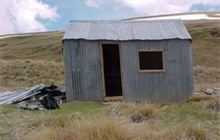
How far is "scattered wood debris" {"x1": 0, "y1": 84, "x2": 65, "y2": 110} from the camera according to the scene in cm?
1050

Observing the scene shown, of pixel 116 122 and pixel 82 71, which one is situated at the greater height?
pixel 82 71

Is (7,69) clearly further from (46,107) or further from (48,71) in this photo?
(46,107)

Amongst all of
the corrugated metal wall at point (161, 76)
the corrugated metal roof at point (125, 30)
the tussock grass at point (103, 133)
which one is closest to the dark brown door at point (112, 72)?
the corrugated metal roof at point (125, 30)

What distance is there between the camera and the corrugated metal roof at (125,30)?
12164 millimetres

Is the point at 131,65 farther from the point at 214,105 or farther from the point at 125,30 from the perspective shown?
the point at 214,105

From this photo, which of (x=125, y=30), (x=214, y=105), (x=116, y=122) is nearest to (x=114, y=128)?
(x=116, y=122)

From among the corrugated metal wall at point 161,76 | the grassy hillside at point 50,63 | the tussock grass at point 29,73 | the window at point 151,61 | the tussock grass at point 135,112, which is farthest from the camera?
the grassy hillside at point 50,63

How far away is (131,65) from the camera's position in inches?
475

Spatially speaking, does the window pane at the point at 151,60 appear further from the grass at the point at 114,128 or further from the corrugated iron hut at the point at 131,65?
the grass at the point at 114,128

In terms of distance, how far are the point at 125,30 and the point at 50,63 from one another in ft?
50.0

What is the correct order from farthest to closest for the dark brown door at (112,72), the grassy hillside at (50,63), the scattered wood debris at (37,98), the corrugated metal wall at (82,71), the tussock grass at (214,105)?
1. the grassy hillside at (50,63)
2. the dark brown door at (112,72)
3. the corrugated metal wall at (82,71)
4. the scattered wood debris at (37,98)
5. the tussock grass at (214,105)

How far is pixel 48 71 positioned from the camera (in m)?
25.1

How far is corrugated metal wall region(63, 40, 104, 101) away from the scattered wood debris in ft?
2.02

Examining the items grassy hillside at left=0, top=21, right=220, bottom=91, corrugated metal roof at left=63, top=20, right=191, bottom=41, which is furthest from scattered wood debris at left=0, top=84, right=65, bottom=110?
grassy hillside at left=0, top=21, right=220, bottom=91
